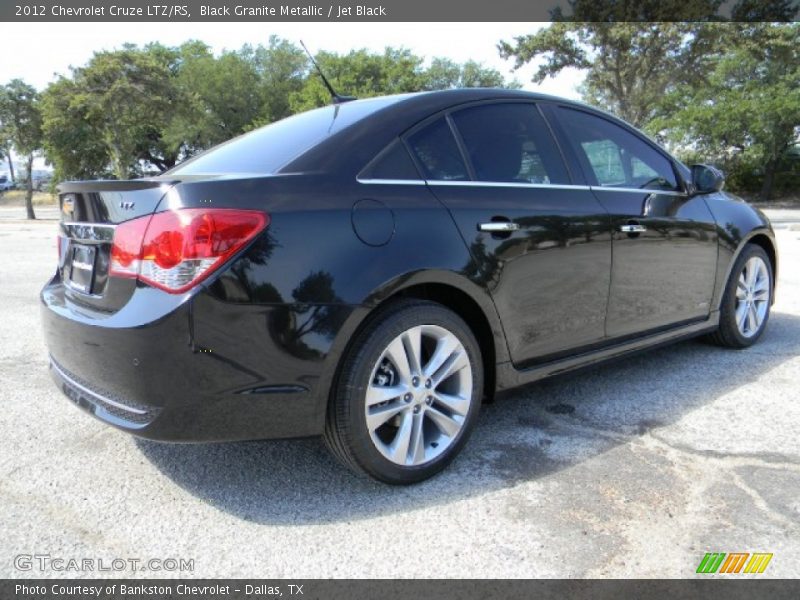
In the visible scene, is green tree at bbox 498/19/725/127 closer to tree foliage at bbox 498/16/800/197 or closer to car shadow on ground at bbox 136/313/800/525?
tree foliage at bbox 498/16/800/197

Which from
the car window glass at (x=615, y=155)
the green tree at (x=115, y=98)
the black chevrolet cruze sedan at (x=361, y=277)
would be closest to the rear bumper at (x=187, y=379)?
the black chevrolet cruze sedan at (x=361, y=277)

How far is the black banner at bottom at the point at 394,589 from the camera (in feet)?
6.37

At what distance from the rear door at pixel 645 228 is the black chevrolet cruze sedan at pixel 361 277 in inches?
0.8

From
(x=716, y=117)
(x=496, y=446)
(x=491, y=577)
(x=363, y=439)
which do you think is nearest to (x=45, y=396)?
(x=363, y=439)

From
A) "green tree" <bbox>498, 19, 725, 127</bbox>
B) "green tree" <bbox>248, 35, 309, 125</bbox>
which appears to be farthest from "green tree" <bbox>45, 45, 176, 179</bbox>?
"green tree" <bbox>248, 35, 309, 125</bbox>

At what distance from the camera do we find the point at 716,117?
27109 millimetres

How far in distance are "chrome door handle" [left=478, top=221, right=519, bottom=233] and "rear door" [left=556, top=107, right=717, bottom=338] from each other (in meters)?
0.74

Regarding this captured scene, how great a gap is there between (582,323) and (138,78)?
24.7 m

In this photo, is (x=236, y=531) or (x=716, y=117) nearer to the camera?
(x=236, y=531)

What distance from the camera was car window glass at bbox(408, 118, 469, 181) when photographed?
2.71 meters

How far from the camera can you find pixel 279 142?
2850 millimetres

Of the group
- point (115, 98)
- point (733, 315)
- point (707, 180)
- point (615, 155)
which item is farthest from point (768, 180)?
point (615, 155)

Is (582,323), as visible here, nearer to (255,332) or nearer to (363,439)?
(363,439)

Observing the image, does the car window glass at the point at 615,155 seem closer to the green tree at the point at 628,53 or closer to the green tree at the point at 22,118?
the green tree at the point at 628,53
